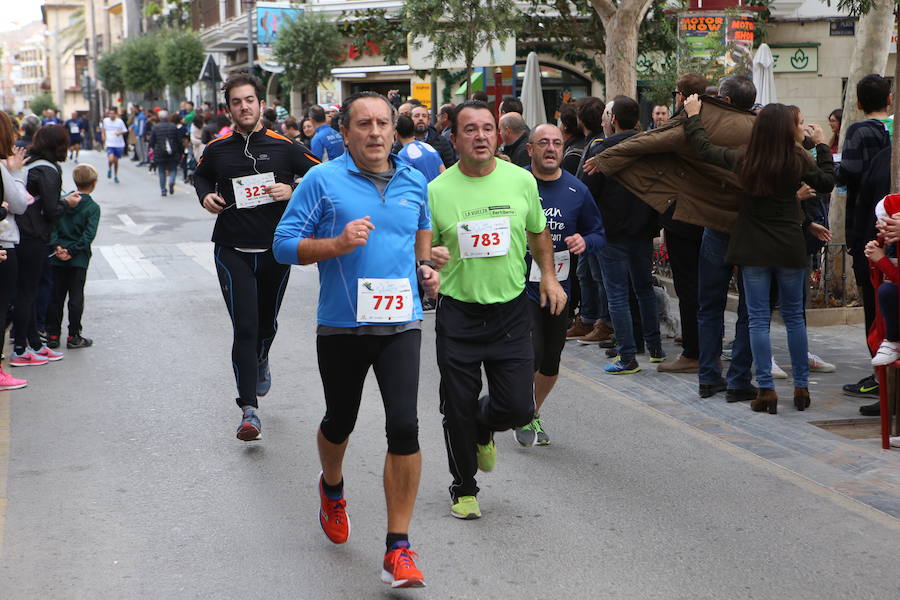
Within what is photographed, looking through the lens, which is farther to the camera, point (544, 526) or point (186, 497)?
point (186, 497)

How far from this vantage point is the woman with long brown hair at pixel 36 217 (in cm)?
929

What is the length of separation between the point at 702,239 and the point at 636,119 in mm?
1277

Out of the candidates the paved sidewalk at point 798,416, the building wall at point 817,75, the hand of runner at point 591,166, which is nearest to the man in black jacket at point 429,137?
the paved sidewalk at point 798,416

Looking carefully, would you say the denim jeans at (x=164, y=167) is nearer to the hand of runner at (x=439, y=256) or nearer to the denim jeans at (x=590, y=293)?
the denim jeans at (x=590, y=293)

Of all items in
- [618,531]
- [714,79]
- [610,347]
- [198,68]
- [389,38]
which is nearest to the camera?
[618,531]

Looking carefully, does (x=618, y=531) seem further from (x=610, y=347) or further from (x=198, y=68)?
(x=198, y=68)

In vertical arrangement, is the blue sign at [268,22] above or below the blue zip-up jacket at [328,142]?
above

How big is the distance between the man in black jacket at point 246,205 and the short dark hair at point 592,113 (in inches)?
133

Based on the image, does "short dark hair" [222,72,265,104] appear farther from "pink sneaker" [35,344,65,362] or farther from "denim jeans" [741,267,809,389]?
"pink sneaker" [35,344,65,362]

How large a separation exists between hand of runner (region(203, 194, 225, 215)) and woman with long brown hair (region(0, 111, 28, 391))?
1.90 metres

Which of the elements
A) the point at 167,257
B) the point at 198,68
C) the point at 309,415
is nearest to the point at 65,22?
the point at 198,68

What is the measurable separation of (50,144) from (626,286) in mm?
4619

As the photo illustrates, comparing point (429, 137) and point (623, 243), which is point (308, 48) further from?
point (623, 243)

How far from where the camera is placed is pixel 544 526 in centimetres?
548
